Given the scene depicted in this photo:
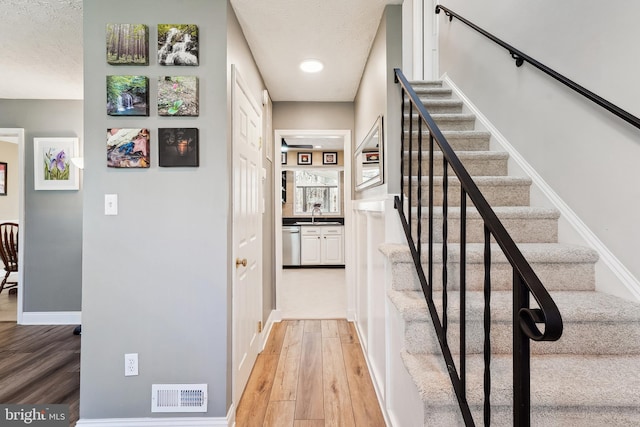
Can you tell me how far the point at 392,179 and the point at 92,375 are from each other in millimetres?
2041

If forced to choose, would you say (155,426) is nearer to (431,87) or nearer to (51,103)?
(431,87)

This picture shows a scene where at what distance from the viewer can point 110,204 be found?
1.71 meters

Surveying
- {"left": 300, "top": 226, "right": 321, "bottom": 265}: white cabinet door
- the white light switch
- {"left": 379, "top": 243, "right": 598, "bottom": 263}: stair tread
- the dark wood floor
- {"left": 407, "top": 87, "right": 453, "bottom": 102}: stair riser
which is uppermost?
{"left": 407, "top": 87, "right": 453, "bottom": 102}: stair riser

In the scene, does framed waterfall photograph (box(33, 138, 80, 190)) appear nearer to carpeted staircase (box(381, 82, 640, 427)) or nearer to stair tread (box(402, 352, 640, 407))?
carpeted staircase (box(381, 82, 640, 427))

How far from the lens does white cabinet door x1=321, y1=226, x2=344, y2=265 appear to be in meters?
6.42

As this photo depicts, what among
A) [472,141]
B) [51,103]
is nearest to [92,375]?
[472,141]

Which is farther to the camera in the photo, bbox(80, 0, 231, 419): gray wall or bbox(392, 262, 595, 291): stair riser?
bbox(80, 0, 231, 419): gray wall

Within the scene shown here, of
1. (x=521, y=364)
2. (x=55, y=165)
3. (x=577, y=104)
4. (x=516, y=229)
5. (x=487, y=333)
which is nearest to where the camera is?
(x=521, y=364)

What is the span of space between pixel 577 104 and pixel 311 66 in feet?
6.24

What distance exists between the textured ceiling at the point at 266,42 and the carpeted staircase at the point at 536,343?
126cm

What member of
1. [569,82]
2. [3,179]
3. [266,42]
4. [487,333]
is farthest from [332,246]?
[3,179]

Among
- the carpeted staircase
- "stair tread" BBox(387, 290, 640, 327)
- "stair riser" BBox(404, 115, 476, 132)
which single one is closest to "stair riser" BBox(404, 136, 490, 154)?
"stair riser" BBox(404, 115, 476, 132)

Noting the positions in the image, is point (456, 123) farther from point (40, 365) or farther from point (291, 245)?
point (291, 245)

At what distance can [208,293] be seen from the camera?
173 cm
